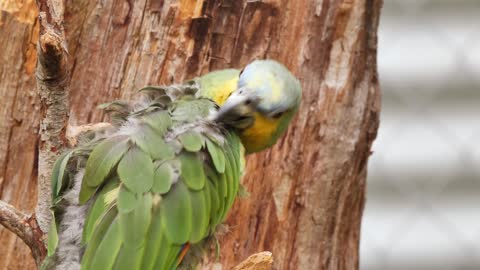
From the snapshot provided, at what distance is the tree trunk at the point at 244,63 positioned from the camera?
230 centimetres

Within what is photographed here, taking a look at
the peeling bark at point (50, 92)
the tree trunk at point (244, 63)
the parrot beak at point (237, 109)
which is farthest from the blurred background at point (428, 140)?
the peeling bark at point (50, 92)

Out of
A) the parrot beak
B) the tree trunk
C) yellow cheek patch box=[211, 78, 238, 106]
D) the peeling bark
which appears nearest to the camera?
the peeling bark

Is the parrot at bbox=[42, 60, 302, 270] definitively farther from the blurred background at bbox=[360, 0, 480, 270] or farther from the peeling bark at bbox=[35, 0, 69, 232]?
the blurred background at bbox=[360, 0, 480, 270]

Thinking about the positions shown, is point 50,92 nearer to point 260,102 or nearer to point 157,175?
point 157,175

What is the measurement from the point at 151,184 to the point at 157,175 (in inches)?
1.0

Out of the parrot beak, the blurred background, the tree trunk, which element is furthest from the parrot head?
the blurred background

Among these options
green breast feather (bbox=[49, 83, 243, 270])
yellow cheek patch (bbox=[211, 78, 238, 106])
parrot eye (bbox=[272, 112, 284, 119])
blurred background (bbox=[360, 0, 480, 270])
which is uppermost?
blurred background (bbox=[360, 0, 480, 270])

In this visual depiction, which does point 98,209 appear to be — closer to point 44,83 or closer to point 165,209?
point 165,209

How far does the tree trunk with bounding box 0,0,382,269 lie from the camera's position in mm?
2301

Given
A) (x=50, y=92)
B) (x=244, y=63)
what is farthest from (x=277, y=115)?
(x=50, y=92)

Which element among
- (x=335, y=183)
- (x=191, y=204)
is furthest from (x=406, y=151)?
(x=191, y=204)

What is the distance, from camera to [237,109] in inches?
Result: 80.4

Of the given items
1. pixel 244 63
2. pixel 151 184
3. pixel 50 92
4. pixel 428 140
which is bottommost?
pixel 151 184

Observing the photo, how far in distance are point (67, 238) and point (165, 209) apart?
205 millimetres
